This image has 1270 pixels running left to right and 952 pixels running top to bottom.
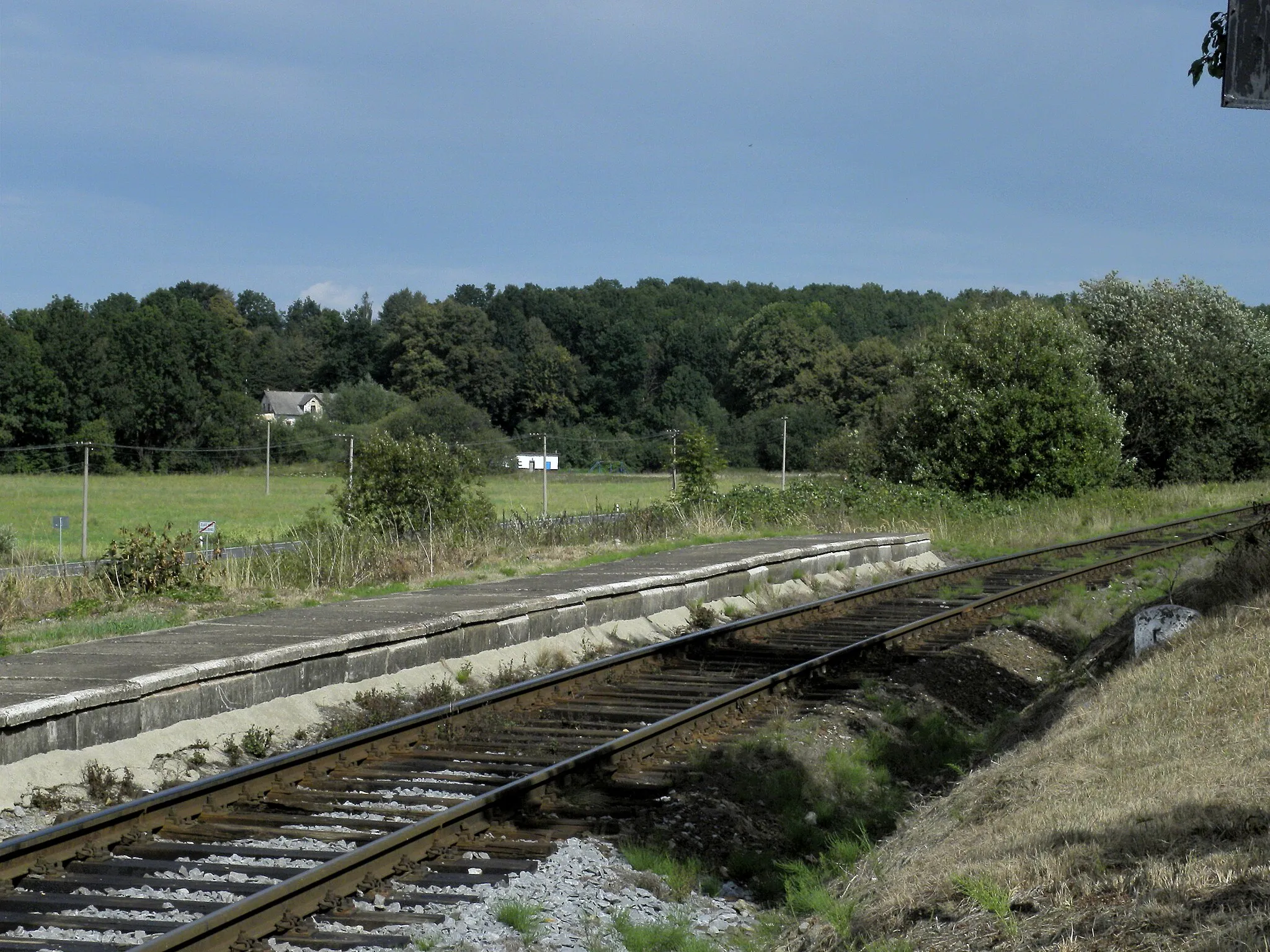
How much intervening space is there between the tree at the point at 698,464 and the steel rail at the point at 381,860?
19.0 meters

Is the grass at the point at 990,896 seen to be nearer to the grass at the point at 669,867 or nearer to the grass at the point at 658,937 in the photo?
the grass at the point at 658,937

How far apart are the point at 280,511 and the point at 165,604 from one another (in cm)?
3524

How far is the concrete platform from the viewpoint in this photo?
8.14m

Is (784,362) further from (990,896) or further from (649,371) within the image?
(990,896)

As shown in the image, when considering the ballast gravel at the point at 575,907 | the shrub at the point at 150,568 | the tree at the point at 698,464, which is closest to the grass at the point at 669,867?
the ballast gravel at the point at 575,907

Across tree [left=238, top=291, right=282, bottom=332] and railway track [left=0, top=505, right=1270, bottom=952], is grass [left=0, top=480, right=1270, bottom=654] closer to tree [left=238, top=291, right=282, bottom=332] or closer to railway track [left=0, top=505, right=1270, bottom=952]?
railway track [left=0, top=505, right=1270, bottom=952]

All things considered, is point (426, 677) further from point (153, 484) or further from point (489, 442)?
point (489, 442)

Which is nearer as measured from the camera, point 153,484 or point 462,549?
point 462,549

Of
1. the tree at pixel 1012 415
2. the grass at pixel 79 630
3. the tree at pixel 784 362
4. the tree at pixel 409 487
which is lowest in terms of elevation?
the grass at pixel 79 630

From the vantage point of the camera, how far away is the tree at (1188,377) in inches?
1965

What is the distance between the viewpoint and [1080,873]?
16.3 feet

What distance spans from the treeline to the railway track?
2873 cm

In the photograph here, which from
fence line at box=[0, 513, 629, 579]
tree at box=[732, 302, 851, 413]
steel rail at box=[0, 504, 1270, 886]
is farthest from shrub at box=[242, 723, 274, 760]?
tree at box=[732, 302, 851, 413]

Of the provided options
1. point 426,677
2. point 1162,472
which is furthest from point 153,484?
point 426,677
